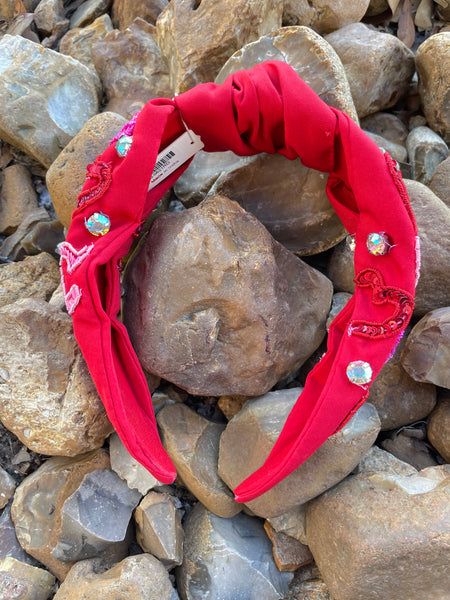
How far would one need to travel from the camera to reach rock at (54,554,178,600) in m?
1.09

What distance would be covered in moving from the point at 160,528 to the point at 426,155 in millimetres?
1296

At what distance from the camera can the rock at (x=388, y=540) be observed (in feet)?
3.43

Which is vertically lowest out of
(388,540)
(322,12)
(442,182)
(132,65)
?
(388,540)

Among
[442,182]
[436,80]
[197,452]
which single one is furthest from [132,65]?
[197,452]

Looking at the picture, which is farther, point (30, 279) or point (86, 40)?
point (86, 40)

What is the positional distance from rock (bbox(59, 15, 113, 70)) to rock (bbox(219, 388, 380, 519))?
142cm

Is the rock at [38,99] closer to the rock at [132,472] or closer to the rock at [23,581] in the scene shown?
the rock at [132,472]

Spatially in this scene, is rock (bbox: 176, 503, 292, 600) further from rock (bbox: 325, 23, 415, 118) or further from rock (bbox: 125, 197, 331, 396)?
rock (bbox: 325, 23, 415, 118)

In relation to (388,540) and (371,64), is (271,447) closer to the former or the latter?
(388,540)

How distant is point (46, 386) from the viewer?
4.07 feet

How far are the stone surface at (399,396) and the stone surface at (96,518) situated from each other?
67 cm

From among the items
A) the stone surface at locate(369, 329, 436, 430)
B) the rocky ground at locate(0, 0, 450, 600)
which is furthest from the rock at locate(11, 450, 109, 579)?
the stone surface at locate(369, 329, 436, 430)

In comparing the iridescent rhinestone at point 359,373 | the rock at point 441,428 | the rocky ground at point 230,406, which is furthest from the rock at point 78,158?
the rock at point 441,428

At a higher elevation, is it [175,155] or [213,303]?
[175,155]
